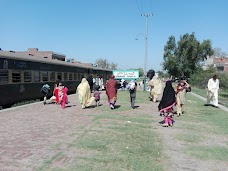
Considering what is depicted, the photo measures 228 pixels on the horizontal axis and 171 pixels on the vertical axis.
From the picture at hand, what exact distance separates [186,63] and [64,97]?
155ft

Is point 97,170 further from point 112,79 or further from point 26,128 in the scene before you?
point 112,79

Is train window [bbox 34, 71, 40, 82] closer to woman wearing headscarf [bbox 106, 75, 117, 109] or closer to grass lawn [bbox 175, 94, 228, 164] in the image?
woman wearing headscarf [bbox 106, 75, 117, 109]

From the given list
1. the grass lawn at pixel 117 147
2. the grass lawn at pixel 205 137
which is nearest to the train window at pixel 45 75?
the grass lawn at pixel 117 147

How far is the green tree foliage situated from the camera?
5494 centimetres

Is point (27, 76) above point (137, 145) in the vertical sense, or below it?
above

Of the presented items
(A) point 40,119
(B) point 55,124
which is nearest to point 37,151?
(B) point 55,124

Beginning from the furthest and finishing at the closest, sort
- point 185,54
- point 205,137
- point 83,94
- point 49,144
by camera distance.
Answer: point 185,54, point 83,94, point 205,137, point 49,144

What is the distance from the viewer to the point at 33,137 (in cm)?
664

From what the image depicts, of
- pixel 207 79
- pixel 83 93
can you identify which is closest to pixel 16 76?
pixel 83 93

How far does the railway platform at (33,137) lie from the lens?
16.0 ft

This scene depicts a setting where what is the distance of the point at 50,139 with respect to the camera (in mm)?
6480

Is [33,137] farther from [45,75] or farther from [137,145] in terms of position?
[45,75]

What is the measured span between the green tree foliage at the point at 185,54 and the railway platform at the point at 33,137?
160 feet

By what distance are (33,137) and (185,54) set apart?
52.1 meters
